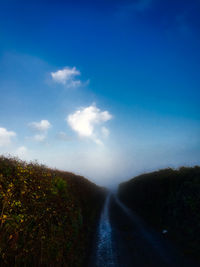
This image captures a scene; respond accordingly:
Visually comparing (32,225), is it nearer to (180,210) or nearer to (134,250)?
(134,250)

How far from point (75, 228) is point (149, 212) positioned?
29.0ft

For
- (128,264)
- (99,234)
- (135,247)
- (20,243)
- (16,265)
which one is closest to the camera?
(16,265)

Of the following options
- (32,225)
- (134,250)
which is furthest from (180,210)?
(32,225)

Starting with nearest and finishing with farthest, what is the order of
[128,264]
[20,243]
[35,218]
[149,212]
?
1. [20,243]
2. [35,218]
3. [128,264]
4. [149,212]

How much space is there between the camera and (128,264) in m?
6.54

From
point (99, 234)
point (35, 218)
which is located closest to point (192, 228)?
point (99, 234)

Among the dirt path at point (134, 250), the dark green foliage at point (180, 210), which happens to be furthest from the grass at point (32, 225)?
the dark green foliage at point (180, 210)

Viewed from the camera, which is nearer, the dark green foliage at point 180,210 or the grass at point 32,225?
the grass at point 32,225

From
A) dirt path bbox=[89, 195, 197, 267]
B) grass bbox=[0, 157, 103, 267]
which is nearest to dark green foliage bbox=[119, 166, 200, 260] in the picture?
dirt path bbox=[89, 195, 197, 267]

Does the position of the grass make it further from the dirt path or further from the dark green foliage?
the dark green foliage

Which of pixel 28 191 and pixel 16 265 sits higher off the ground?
pixel 28 191

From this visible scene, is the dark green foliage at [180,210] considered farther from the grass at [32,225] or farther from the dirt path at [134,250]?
the grass at [32,225]

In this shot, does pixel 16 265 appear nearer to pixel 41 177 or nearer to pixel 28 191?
pixel 28 191

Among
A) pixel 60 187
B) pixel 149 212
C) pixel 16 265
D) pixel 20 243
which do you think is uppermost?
pixel 60 187
